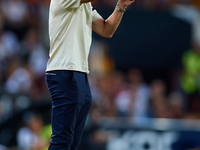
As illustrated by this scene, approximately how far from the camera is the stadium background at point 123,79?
7.47 m

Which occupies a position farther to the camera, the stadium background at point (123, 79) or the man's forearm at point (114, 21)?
the stadium background at point (123, 79)

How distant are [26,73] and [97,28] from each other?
18.4 ft

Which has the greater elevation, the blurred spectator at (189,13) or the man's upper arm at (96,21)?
the man's upper arm at (96,21)

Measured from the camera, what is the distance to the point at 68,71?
3.94m

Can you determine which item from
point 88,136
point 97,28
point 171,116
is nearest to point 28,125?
point 88,136

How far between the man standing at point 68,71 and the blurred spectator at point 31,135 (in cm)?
362

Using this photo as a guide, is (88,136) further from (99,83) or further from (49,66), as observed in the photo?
(49,66)

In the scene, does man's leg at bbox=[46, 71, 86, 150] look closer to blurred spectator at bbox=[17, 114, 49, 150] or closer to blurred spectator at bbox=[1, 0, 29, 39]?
blurred spectator at bbox=[17, 114, 49, 150]

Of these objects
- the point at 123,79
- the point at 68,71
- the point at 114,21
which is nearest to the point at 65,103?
the point at 68,71

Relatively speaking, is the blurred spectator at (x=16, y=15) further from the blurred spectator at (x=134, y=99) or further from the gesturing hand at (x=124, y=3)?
the gesturing hand at (x=124, y=3)

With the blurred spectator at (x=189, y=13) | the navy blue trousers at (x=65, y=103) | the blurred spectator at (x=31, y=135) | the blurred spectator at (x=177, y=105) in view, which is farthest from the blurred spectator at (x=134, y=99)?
the navy blue trousers at (x=65, y=103)

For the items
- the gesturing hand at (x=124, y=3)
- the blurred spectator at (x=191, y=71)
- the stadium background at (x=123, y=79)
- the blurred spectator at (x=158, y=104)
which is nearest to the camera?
the gesturing hand at (x=124, y=3)

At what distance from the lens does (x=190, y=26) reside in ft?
39.5

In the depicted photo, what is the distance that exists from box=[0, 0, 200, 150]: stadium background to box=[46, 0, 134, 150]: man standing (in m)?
3.43
